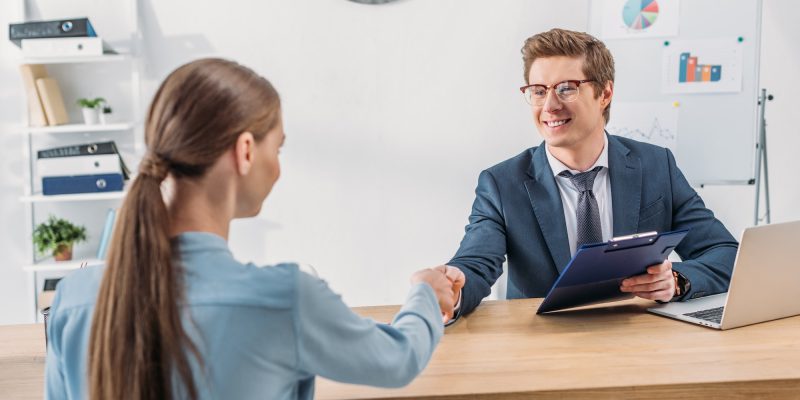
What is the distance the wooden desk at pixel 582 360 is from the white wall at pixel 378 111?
6.12 feet

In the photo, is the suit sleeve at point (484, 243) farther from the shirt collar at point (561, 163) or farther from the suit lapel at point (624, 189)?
the suit lapel at point (624, 189)

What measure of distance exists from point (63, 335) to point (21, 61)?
2.76 metres

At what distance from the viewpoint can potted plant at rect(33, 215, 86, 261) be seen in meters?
3.35

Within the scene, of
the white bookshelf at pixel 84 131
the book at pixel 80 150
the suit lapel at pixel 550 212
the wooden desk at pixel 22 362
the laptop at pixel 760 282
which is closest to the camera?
the wooden desk at pixel 22 362

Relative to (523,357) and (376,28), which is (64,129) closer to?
(376,28)

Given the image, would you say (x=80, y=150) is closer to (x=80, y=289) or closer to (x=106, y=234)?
(x=106, y=234)

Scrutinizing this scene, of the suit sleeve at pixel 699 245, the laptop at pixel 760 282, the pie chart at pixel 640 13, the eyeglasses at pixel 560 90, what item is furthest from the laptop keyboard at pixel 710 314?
the pie chart at pixel 640 13

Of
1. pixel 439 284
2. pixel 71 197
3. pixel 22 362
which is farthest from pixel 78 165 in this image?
pixel 439 284

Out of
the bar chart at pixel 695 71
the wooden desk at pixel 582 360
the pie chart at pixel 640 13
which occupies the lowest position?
the wooden desk at pixel 582 360

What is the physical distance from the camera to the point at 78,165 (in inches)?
131

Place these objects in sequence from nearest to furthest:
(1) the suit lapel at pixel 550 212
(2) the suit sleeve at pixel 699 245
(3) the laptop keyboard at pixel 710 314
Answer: (3) the laptop keyboard at pixel 710 314, (2) the suit sleeve at pixel 699 245, (1) the suit lapel at pixel 550 212

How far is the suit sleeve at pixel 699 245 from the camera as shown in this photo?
1.89 metres

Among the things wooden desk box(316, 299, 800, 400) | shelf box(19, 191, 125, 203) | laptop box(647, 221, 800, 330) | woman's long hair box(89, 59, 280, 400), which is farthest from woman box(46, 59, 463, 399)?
shelf box(19, 191, 125, 203)

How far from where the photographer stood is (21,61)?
11.2ft
